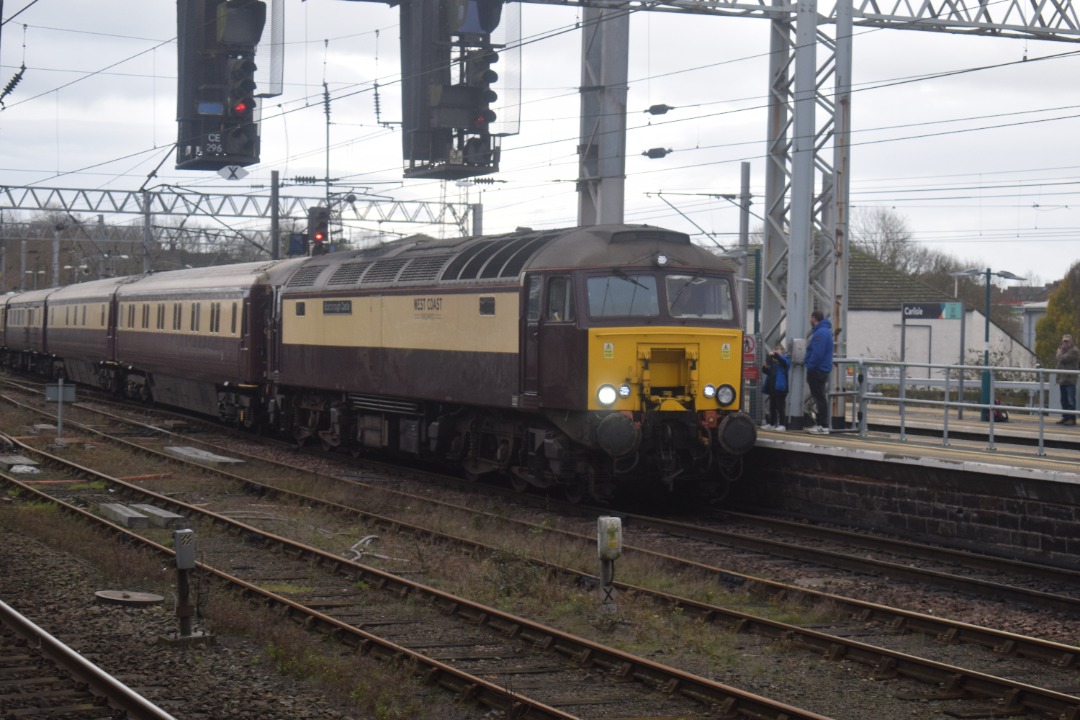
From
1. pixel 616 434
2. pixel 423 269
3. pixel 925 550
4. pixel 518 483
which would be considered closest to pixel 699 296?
pixel 616 434

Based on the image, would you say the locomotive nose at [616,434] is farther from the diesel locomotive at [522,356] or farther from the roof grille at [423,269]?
the roof grille at [423,269]

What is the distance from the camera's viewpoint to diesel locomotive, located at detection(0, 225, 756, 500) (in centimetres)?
1617

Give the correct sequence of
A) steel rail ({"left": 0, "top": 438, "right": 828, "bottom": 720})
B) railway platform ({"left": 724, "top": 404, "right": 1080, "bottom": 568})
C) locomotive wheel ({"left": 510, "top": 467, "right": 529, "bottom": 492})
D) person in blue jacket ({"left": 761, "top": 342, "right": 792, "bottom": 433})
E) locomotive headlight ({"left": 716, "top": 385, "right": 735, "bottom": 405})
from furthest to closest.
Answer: person in blue jacket ({"left": 761, "top": 342, "right": 792, "bottom": 433}) < locomotive wheel ({"left": 510, "top": 467, "right": 529, "bottom": 492}) < locomotive headlight ({"left": 716, "top": 385, "right": 735, "bottom": 405}) < railway platform ({"left": 724, "top": 404, "right": 1080, "bottom": 568}) < steel rail ({"left": 0, "top": 438, "right": 828, "bottom": 720})

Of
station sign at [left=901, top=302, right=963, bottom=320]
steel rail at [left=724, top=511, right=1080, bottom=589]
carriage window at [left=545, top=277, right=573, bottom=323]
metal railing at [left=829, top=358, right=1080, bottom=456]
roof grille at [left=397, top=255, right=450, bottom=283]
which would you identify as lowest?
steel rail at [left=724, top=511, right=1080, bottom=589]

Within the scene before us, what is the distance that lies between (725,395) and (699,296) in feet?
4.23

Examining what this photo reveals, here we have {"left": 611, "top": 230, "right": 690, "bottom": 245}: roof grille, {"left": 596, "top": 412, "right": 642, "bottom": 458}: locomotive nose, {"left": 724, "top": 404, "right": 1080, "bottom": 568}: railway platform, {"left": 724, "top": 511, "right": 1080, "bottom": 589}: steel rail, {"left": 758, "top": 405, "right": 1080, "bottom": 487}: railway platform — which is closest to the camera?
{"left": 724, "top": 511, "right": 1080, "bottom": 589}: steel rail

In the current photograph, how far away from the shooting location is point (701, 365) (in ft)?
54.2

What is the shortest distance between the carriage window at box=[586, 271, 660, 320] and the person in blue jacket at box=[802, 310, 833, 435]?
339 cm

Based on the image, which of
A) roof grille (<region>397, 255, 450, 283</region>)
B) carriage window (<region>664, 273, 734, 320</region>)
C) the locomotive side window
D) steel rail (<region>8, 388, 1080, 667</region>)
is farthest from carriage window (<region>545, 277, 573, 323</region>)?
roof grille (<region>397, 255, 450, 283</region>)

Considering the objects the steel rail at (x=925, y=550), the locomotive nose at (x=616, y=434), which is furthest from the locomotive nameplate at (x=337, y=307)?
the steel rail at (x=925, y=550)

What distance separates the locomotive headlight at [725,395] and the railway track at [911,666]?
573 cm

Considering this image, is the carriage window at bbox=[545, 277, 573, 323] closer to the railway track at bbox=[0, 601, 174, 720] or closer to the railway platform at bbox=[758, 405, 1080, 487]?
the railway platform at bbox=[758, 405, 1080, 487]

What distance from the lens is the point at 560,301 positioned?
53.6 feet

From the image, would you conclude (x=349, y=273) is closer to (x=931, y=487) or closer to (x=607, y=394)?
(x=607, y=394)
